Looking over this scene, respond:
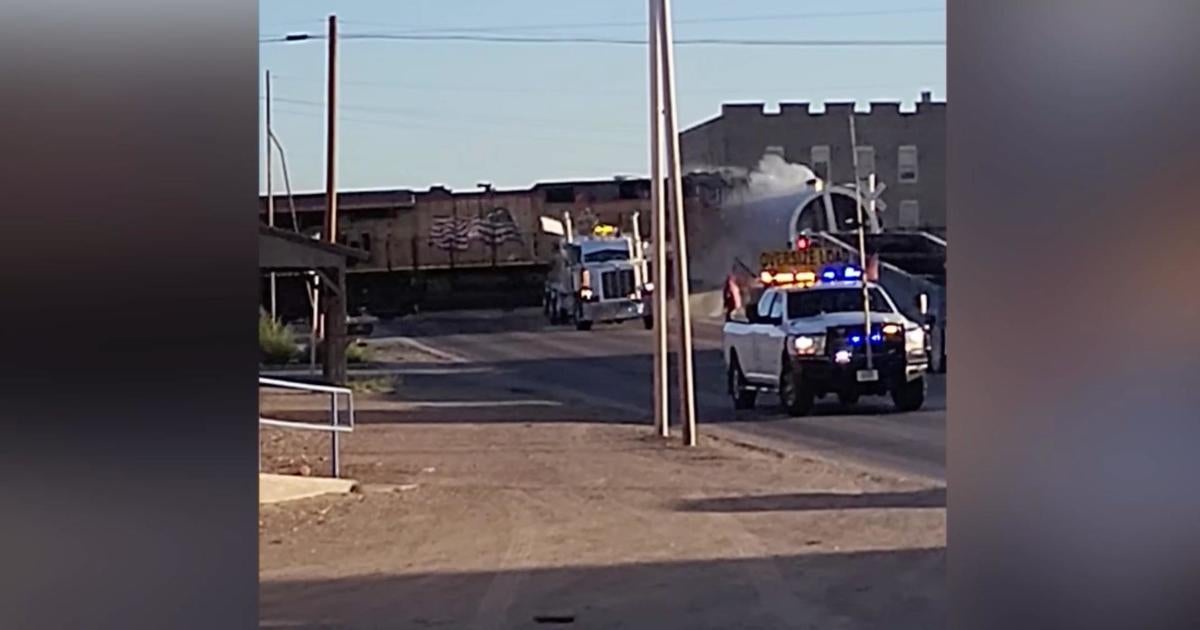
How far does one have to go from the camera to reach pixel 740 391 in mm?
21906

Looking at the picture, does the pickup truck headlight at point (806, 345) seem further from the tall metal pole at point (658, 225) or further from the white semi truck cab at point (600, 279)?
Result: the white semi truck cab at point (600, 279)

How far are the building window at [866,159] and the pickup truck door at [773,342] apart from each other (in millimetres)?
11826

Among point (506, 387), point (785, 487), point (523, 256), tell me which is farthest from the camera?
point (523, 256)

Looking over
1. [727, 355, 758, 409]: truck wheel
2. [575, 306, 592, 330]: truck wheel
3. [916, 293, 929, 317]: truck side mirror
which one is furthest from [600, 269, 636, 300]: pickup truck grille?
[727, 355, 758, 409]: truck wheel

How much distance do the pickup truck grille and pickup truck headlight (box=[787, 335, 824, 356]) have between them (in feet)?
49.9

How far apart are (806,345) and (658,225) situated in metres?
2.30

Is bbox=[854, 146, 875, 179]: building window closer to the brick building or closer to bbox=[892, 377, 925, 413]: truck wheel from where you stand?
the brick building

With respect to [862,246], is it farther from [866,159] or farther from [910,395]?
[866,159]

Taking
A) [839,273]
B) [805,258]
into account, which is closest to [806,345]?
[839,273]
